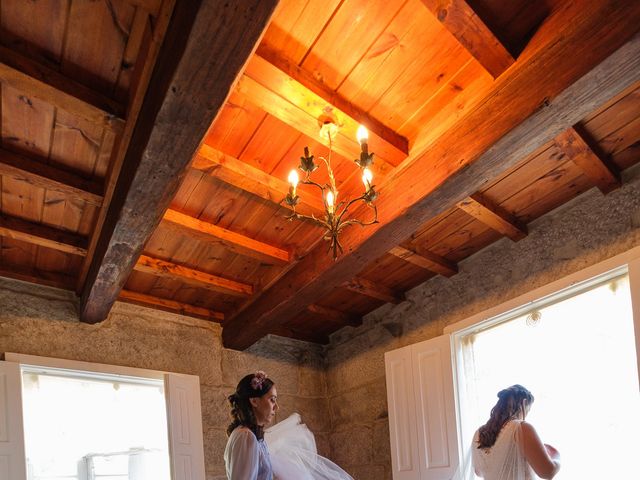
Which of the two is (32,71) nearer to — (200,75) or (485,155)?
(200,75)

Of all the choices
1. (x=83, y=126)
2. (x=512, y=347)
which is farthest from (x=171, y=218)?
(x=512, y=347)

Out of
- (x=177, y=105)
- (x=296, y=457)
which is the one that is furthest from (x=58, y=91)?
(x=296, y=457)

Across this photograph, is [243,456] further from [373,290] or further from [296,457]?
[373,290]

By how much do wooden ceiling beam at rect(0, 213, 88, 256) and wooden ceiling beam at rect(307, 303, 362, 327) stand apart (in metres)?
2.08

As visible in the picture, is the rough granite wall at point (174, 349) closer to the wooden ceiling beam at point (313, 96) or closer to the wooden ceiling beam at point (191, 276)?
the wooden ceiling beam at point (191, 276)

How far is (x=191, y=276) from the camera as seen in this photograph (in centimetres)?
483

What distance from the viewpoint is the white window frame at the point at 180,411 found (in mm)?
4669

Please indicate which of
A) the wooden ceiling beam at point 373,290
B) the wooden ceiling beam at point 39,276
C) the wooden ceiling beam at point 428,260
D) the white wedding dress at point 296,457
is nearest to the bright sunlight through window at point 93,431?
the wooden ceiling beam at point 39,276

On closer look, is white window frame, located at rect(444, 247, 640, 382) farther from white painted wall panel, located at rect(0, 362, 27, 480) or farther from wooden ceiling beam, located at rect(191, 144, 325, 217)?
white painted wall panel, located at rect(0, 362, 27, 480)

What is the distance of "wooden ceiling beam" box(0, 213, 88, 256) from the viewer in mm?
4113

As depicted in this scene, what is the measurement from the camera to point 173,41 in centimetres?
241

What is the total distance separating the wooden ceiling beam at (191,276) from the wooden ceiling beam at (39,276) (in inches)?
24.1

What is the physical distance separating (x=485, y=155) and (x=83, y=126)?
2.08 meters

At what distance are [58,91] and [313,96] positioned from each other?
1.19m
